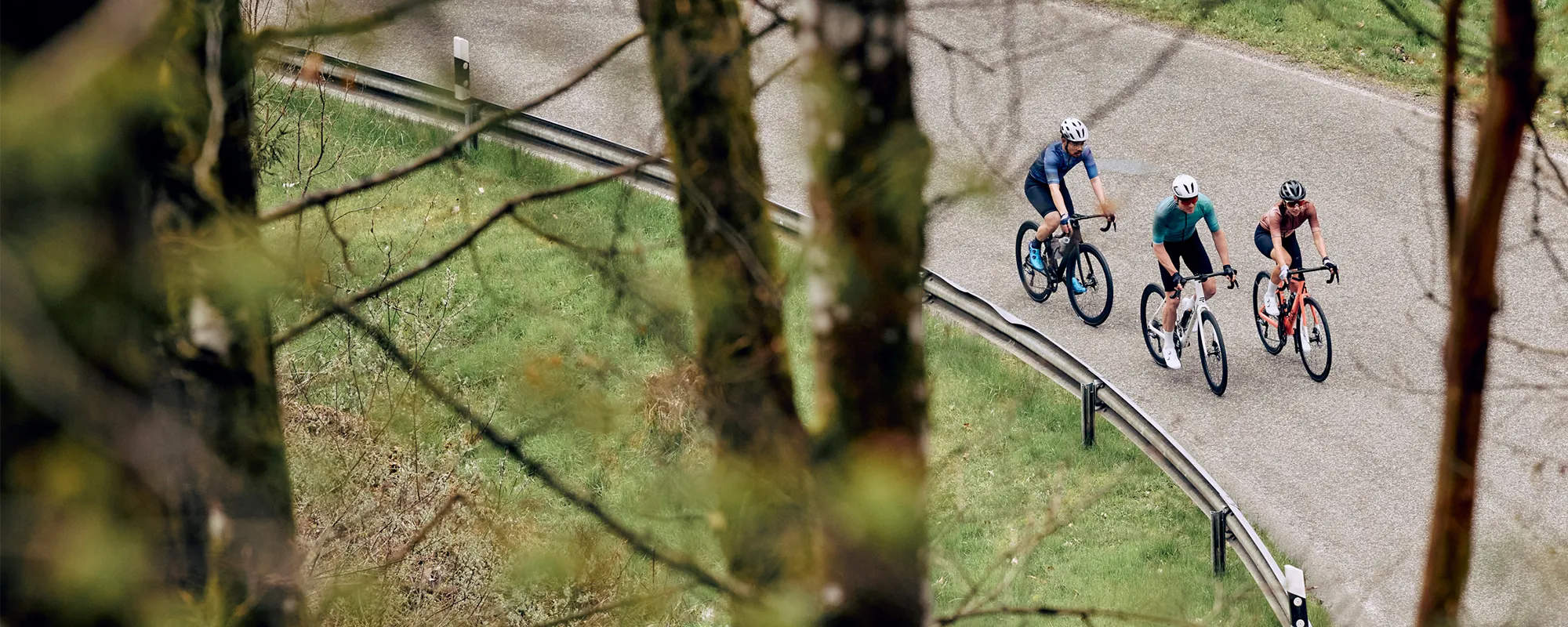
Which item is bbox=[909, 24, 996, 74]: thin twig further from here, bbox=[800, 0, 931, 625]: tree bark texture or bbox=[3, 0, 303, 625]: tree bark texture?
bbox=[3, 0, 303, 625]: tree bark texture

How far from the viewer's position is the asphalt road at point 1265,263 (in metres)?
9.04

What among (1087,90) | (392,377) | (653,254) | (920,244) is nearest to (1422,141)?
(1087,90)

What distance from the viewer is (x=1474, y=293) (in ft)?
14.9

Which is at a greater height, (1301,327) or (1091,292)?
(1091,292)

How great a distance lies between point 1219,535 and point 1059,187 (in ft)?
11.5

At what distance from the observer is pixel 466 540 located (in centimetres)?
838

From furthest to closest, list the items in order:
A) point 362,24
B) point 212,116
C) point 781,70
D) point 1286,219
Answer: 1. point 1286,219
2. point 781,70
3. point 362,24
4. point 212,116

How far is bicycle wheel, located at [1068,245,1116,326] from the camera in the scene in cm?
1121

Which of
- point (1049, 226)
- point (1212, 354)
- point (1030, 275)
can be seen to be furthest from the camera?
point (1030, 275)

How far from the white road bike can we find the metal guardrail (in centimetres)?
98

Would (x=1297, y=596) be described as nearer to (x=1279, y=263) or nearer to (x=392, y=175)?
(x=1279, y=263)

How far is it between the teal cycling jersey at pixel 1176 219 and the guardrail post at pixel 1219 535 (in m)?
2.51

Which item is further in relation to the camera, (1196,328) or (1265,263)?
(1265,263)

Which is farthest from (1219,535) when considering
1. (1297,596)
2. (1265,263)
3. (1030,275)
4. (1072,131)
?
(1265,263)
